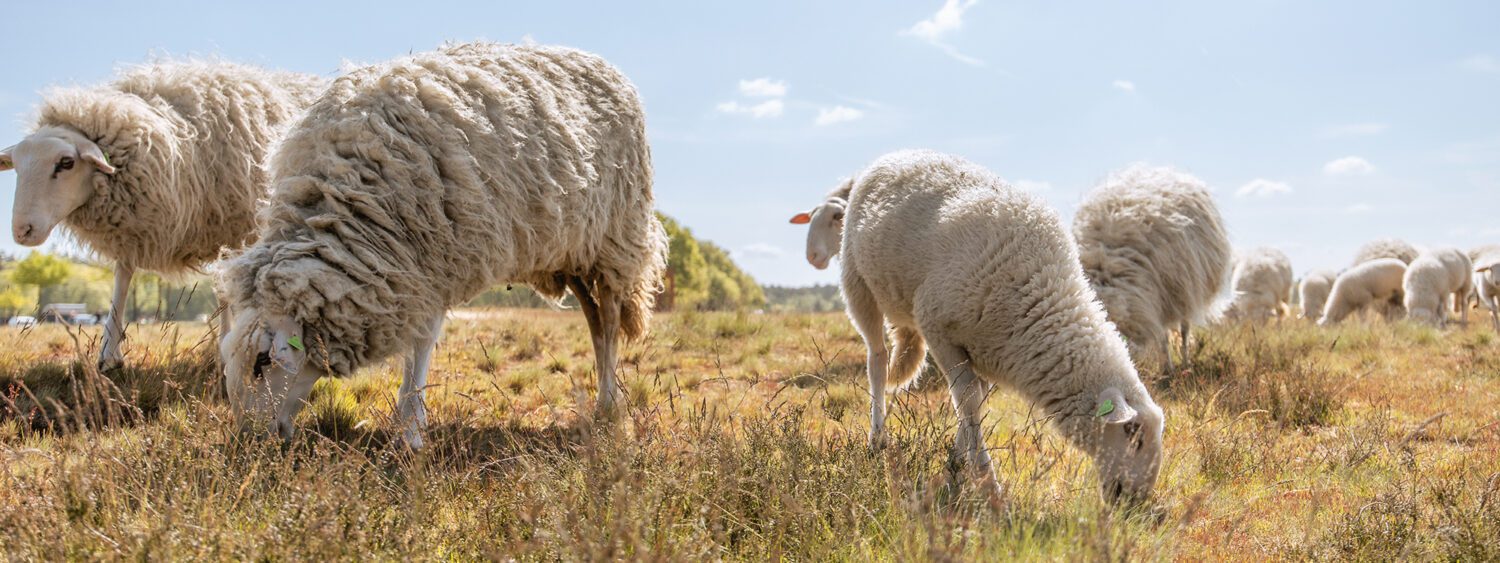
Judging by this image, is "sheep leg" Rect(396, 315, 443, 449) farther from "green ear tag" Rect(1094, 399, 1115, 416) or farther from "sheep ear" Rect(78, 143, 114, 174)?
"green ear tag" Rect(1094, 399, 1115, 416)

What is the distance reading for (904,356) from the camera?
5543 millimetres

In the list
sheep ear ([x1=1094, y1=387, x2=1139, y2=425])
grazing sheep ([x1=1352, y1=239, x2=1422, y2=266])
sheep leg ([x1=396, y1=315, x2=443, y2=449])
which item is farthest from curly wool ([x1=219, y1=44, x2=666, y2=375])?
grazing sheep ([x1=1352, y1=239, x2=1422, y2=266])

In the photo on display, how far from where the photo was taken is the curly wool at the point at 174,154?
604 centimetres

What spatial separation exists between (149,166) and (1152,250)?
7.13m

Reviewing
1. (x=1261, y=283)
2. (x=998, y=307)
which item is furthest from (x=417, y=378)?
(x=1261, y=283)

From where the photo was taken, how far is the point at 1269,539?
3.56 meters

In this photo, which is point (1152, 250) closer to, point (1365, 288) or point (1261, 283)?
point (1365, 288)

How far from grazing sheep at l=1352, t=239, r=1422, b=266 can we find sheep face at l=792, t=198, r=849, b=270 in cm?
2163

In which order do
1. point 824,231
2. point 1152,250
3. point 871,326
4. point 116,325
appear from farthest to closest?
point 1152,250 → point 116,325 → point 824,231 → point 871,326

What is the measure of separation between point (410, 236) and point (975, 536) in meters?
2.94

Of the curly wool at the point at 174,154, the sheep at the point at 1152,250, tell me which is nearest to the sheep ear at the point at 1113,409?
the sheep at the point at 1152,250

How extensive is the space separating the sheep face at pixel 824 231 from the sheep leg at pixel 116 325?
178 inches

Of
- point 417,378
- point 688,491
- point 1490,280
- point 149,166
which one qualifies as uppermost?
point 1490,280

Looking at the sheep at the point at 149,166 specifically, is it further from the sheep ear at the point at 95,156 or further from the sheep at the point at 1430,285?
the sheep at the point at 1430,285
